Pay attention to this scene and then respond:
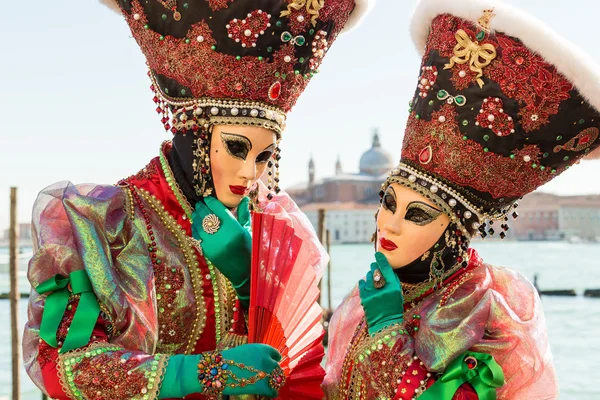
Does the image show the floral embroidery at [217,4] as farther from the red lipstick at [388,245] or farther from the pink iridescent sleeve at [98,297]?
the red lipstick at [388,245]

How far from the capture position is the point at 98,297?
96.5 inches

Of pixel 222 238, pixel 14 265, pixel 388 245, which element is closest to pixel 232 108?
pixel 222 238

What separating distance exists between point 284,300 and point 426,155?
2.29 feet

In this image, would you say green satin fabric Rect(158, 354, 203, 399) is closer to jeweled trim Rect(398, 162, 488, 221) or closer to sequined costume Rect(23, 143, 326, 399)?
sequined costume Rect(23, 143, 326, 399)

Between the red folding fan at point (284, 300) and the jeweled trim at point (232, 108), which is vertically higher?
the jeweled trim at point (232, 108)

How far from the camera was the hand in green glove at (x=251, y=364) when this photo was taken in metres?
2.45

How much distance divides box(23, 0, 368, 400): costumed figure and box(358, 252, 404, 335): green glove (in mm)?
271

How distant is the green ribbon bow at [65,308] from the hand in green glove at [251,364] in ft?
1.45

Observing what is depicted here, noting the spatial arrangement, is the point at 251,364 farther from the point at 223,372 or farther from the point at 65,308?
the point at 65,308

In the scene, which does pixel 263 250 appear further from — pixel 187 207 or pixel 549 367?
pixel 549 367

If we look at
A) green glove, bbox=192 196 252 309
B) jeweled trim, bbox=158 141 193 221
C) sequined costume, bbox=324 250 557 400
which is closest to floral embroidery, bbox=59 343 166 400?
green glove, bbox=192 196 252 309

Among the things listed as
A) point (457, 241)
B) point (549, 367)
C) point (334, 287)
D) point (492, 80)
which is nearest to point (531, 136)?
point (492, 80)

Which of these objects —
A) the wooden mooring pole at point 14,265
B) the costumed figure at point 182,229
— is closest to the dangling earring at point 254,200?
the costumed figure at point 182,229

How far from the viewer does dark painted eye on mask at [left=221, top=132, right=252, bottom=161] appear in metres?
2.61
